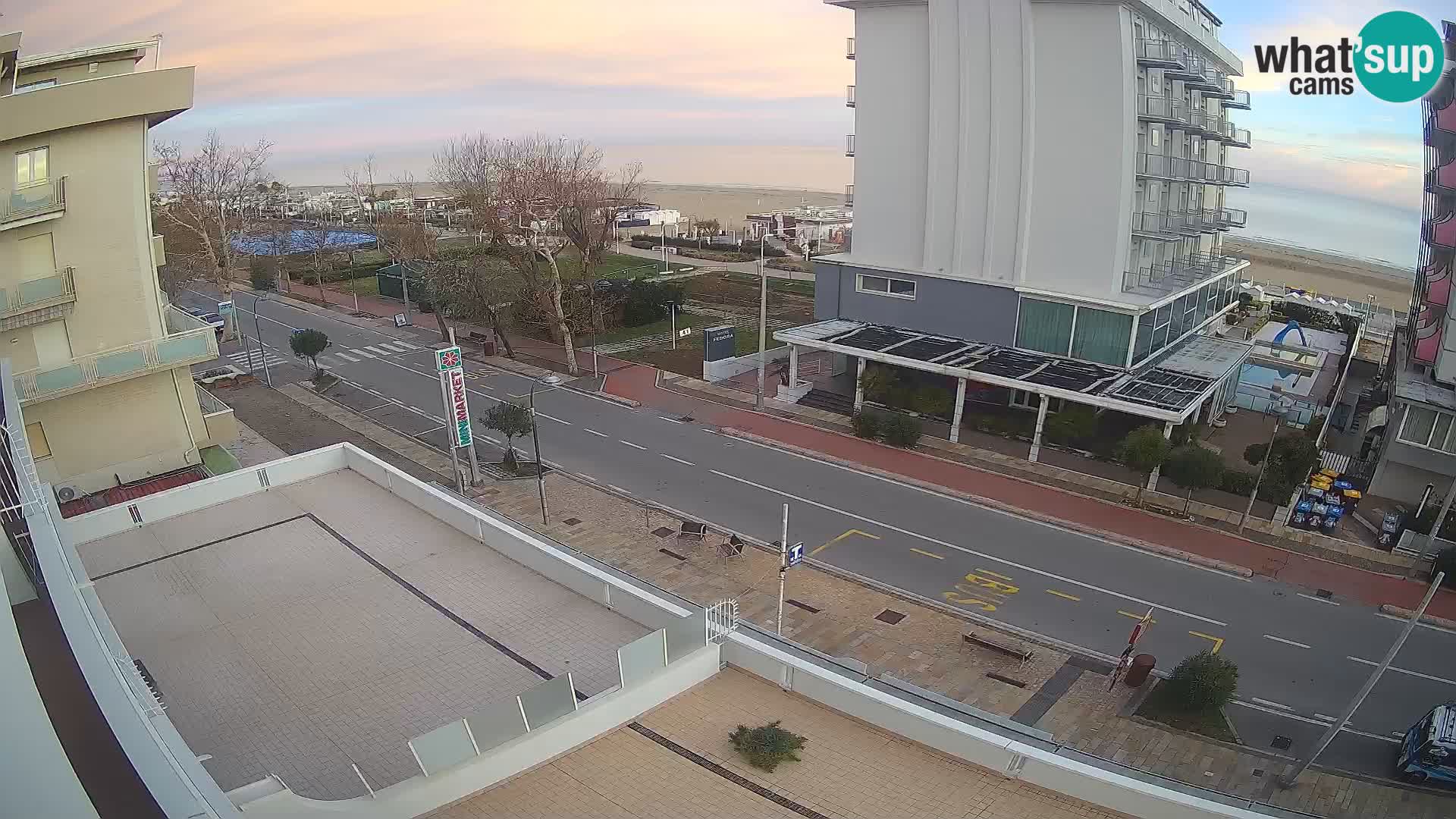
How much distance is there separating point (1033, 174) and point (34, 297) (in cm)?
3120

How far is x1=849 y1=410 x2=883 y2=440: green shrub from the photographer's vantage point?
29.8 m

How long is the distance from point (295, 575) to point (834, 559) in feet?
44.4

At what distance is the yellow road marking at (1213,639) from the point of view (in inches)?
732

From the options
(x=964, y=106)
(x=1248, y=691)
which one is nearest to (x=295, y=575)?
(x=1248, y=691)

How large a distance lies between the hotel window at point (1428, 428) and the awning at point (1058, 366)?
536 cm

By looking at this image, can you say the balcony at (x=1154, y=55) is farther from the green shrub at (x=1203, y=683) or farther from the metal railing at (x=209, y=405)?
the metal railing at (x=209, y=405)

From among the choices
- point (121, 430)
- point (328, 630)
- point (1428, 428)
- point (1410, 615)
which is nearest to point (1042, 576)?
point (1410, 615)

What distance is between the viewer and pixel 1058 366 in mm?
29625

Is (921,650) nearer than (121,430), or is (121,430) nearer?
(921,650)

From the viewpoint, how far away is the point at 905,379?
33156mm

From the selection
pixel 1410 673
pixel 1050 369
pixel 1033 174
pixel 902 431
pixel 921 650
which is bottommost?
pixel 1410 673

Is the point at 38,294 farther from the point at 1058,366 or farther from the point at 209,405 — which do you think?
the point at 1058,366

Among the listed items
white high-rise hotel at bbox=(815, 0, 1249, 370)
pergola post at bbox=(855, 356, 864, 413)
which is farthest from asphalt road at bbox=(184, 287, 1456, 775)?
white high-rise hotel at bbox=(815, 0, 1249, 370)

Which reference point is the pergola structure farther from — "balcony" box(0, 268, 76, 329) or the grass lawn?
"balcony" box(0, 268, 76, 329)
